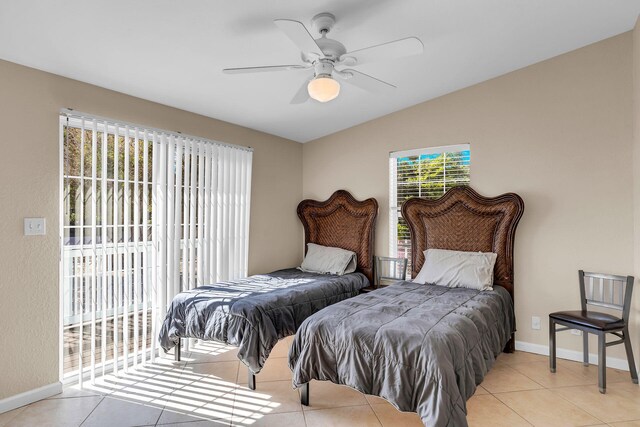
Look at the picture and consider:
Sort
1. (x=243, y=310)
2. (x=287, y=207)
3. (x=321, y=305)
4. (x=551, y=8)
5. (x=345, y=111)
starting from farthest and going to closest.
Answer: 1. (x=287, y=207)
2. (x=345, y=111)
3. (x=321, y=305)
4. (x=243, y=310)
5. (x=551, y=8)

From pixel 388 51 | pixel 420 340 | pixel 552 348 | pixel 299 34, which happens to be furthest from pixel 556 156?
pixel 299 34

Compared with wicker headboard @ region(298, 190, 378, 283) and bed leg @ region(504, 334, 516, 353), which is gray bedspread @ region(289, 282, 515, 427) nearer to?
bed leg @ region(504, 334, 516, 353)

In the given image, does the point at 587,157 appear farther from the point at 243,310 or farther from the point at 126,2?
the point at 126,2

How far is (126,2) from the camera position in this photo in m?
2.01

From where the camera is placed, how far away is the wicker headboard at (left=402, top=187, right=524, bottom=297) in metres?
3.64

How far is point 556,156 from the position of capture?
3516mm

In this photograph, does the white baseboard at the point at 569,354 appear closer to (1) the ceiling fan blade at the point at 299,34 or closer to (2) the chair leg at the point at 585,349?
(2) the chair leg at the point at 585,349

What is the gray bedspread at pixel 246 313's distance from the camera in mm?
2852

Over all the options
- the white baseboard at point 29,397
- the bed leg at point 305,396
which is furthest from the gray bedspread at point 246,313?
the white baseboard at point 29,397

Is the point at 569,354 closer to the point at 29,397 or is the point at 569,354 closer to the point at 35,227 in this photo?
the point at 29,397

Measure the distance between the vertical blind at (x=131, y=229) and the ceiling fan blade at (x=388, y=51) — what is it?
2.03 m

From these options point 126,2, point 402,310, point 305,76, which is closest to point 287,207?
point 305,76

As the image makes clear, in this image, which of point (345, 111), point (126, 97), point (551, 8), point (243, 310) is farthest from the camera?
point (345, 111)

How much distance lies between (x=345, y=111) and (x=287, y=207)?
5.13ft
